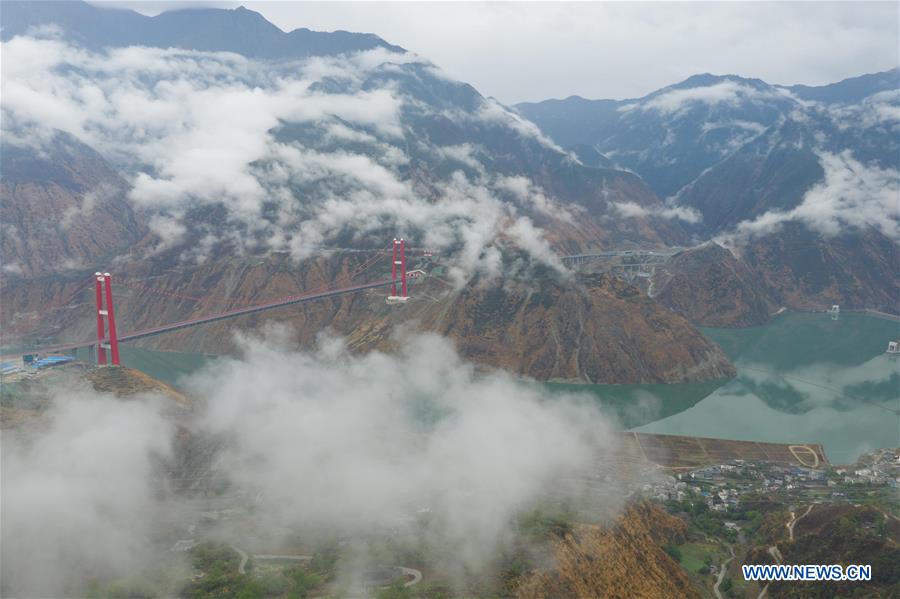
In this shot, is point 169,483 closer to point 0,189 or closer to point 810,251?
point 0,189

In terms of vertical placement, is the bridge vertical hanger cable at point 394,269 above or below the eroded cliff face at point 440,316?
above

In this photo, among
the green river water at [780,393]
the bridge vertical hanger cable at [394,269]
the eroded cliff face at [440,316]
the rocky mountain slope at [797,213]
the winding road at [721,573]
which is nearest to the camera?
the winding road at [721,573]

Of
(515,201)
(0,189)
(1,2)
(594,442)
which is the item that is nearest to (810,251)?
(515,201)

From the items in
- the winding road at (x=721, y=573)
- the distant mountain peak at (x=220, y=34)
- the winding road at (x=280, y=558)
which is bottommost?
the winding road at (x=721, y=573)

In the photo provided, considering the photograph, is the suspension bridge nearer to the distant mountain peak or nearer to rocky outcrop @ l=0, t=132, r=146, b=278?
rocky outcrop @ l=0, t=132, r=146, b=278

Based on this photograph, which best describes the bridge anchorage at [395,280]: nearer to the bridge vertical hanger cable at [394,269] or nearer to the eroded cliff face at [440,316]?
the bridge vertical hanger cable at [394,269]

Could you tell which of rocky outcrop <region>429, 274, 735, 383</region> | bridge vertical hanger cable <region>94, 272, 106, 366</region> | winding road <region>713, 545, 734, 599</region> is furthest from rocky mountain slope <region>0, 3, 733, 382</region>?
winding road <region>713, 545, 734, 599</region>

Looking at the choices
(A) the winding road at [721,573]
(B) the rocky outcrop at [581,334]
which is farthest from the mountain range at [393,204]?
(A) the winding road at [721,573]
